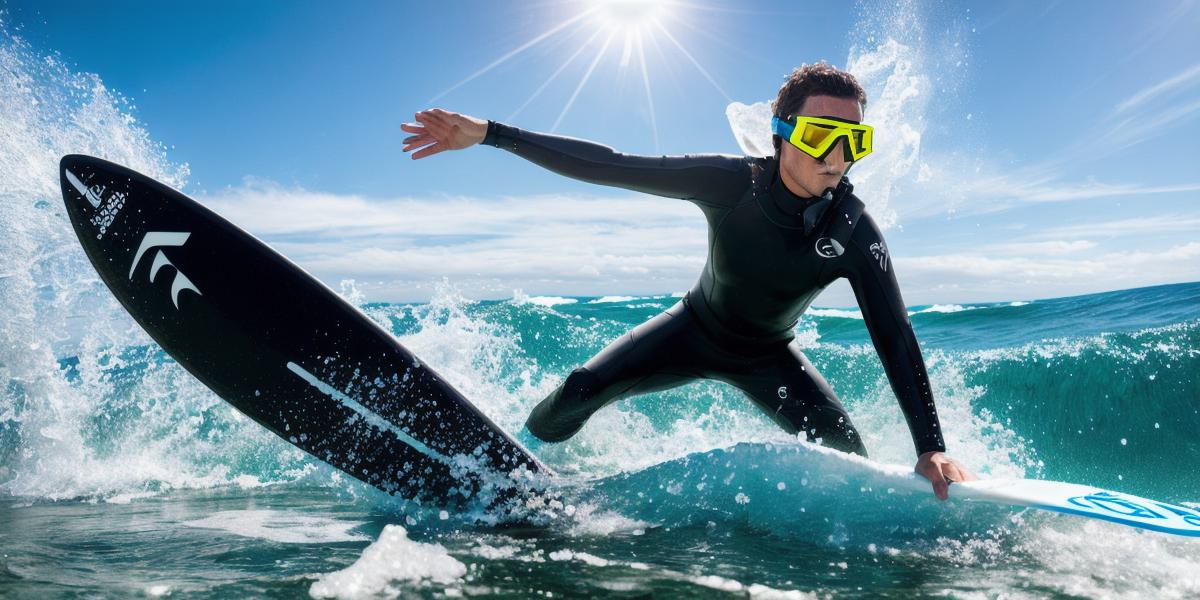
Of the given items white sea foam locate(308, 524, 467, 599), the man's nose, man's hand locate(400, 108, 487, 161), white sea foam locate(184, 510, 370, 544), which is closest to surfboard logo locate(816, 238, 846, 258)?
the man's nose

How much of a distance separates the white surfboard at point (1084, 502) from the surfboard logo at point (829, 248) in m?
1.11

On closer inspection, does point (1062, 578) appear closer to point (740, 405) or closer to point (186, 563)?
point (186, 563)

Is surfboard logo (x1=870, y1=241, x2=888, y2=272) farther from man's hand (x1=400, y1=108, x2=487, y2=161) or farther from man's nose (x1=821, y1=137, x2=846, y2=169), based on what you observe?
man's hand (x1=400, y1=108, x2=487, y2=161)

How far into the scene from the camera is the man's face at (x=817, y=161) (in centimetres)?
307

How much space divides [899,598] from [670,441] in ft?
16.7

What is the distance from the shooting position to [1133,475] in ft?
22.9

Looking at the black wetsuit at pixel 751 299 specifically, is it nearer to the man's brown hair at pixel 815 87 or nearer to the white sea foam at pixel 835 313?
the man's brown hair at pixel 815 87

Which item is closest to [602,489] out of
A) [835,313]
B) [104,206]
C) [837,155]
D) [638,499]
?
[638,499]

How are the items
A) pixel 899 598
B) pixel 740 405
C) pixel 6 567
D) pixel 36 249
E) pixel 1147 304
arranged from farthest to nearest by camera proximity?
pixel 1147 304, pixel 740 405, pixel 36 249, pixel 6 567, pixel 899 598

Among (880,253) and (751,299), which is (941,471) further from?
(751,299)

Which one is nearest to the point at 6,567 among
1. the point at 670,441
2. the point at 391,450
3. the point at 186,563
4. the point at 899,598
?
the point at 186,563

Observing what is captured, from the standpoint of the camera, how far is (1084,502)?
251 centimetres

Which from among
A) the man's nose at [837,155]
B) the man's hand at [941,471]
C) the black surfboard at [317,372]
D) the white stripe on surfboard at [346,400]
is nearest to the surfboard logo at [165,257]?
the black surfboard at [317,372]

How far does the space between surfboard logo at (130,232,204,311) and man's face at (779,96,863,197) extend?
3.28m
